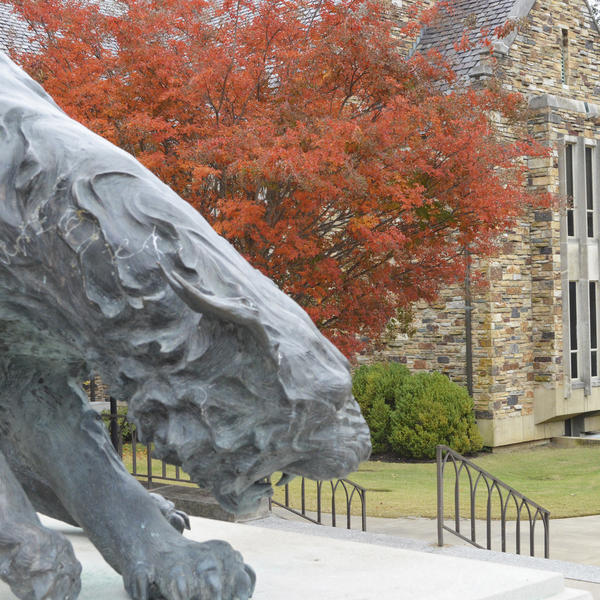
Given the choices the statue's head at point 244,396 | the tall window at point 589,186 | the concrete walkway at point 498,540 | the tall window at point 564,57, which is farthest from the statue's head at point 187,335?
the tall window at point 564,57

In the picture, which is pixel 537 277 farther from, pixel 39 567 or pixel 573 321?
pixel 39 567

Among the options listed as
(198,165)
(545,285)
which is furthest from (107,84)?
(545,285)

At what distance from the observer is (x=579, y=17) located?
52.7ft

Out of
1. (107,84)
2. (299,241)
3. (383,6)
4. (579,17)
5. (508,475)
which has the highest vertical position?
(579,17)

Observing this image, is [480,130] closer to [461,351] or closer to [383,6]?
[383,6]

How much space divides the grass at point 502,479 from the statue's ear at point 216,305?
7458mm

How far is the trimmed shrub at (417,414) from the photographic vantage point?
13.2 m

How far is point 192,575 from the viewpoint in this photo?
2.84 meters

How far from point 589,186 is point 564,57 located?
228 cm

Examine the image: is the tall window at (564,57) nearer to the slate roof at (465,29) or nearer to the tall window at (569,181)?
the tall window at (569,181)

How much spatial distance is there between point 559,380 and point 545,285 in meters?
1.57

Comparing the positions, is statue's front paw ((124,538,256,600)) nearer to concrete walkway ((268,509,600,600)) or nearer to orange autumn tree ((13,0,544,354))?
concrete walkway ((268,509,600,600))

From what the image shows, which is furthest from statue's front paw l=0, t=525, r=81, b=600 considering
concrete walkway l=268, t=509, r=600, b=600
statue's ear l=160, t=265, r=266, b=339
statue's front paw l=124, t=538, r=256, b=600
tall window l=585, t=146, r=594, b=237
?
tall window l=585, t=146, r=594, b=237

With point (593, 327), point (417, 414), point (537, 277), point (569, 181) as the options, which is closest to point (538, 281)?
point (537, 277)
